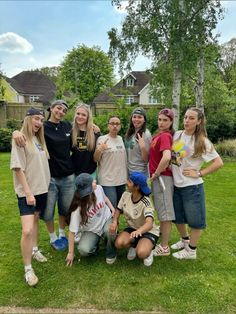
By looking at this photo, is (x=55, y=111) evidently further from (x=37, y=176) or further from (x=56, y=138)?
(x=37, y=176)

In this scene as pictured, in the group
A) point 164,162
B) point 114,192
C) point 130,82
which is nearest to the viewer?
point 164,162

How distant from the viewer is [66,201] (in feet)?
14.3

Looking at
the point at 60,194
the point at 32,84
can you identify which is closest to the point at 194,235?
the point at 60,194

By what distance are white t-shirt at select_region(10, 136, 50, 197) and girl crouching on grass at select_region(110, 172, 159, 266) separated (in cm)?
105

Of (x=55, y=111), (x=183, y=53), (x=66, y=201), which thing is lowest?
(x=66, y=201)

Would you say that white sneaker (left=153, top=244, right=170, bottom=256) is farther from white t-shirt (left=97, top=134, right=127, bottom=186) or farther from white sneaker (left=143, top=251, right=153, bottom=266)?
white t-shirt (left=97, top=134, right=127, bottom=186)

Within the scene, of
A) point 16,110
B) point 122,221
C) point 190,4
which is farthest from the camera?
point 16,110

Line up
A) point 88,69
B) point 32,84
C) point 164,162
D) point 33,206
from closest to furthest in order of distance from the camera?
point 33,206 < point 164,162 < point 32,84 < point 88,69

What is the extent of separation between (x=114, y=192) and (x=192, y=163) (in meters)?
1.17

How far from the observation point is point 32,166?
3.55 meters

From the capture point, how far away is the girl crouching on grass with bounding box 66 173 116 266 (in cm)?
387

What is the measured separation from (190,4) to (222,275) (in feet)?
36.7

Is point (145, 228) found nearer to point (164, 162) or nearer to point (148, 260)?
point (148, 260)

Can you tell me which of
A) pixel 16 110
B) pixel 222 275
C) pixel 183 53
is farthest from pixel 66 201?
pixel 16 110
